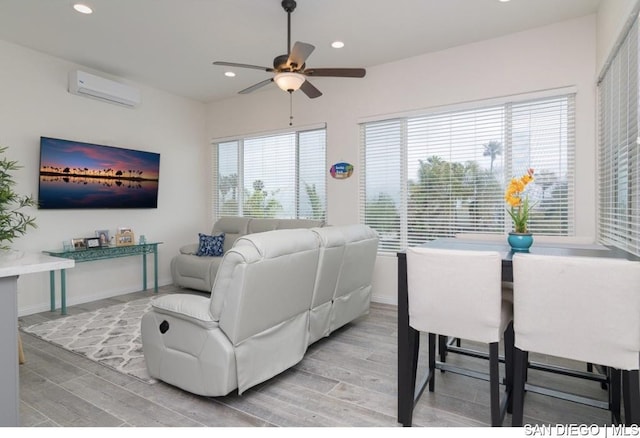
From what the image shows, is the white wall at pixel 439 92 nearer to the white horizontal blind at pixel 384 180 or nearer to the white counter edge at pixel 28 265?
the white horizontal blind at pixel 384 180

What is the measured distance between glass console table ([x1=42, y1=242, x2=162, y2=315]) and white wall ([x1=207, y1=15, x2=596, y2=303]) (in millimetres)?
2376

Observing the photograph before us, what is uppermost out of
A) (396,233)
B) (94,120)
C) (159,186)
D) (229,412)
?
(94,120)

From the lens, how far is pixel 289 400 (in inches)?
89.6

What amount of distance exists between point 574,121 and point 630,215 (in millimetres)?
1537

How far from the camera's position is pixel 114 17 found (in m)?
3.46

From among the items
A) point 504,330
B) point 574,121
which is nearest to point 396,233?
point 574,121

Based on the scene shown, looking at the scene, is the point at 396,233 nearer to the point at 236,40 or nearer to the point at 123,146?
the point at 236,40

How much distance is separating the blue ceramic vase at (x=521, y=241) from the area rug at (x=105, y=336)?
8.49ft

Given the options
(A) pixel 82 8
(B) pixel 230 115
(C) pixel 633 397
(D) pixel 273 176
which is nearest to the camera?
(C) pixel 633 397

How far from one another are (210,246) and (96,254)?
144cm

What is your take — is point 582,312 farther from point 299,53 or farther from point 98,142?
point 98,142

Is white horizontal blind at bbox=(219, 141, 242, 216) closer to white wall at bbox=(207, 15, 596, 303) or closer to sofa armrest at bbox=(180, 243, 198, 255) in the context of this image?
white wall at bbox=(207, 15, 596, 303)

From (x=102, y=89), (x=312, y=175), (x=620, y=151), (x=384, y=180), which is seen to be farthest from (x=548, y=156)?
(x=102, y=89)

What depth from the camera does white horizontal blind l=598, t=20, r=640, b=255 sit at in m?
2.34
